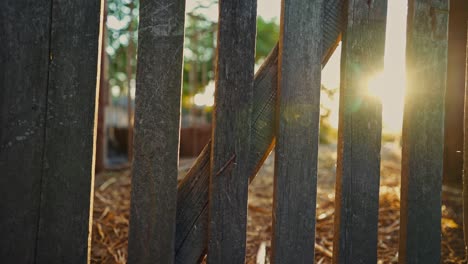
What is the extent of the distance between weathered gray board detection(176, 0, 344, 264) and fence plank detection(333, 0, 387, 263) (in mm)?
80

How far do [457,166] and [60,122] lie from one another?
232 centimetres

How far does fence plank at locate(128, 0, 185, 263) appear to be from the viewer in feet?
4.51

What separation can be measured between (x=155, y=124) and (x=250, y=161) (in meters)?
0.41

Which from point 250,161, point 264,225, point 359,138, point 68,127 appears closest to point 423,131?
point 359,138

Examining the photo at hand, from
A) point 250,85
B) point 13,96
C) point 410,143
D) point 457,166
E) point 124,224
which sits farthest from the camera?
point 124,224

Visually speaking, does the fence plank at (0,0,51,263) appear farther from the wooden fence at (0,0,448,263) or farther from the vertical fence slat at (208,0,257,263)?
the vertical fence slat at (208,0,257,263)

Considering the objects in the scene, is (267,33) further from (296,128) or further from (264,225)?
(296,128)

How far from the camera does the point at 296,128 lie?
147cm

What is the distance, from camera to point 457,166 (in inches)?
92.0

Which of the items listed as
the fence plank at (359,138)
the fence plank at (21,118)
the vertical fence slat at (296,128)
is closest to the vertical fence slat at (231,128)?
the vertical fence slat at (296,128)

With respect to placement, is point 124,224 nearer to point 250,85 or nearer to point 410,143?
Answer: point 250,85

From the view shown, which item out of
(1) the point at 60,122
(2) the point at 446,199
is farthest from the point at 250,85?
(2) the point at 446,199

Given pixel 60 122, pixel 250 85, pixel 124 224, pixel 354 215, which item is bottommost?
pixel 124 224

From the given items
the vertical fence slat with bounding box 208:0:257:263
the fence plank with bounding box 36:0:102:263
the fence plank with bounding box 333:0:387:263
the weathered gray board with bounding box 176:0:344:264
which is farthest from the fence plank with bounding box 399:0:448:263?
the fence plank with bounding box 36:0:102:263
